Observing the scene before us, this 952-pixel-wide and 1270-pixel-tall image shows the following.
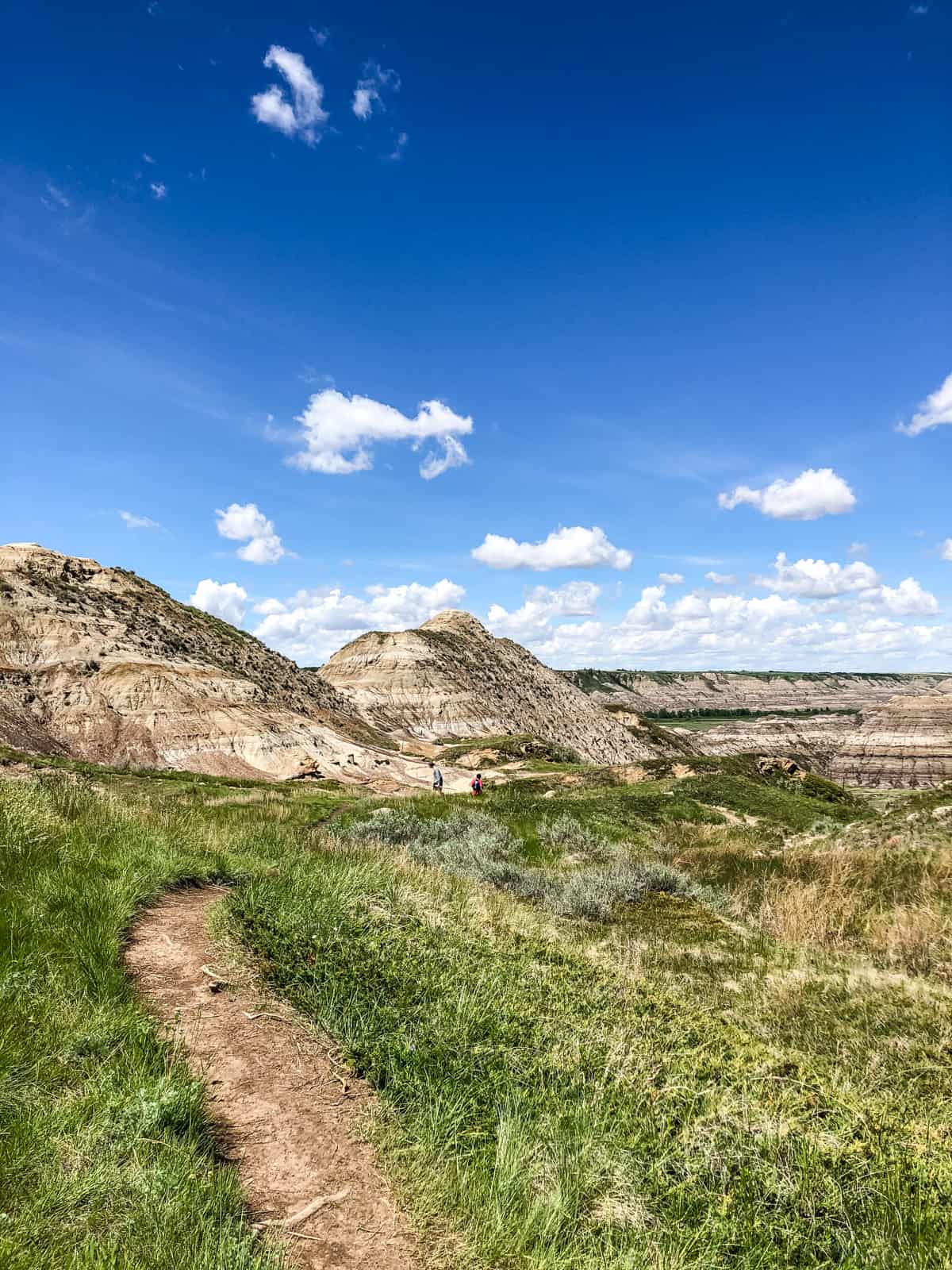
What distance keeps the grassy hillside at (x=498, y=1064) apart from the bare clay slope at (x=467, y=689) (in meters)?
71.3

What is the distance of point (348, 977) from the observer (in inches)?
223

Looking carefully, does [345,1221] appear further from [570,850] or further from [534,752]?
[534,752]

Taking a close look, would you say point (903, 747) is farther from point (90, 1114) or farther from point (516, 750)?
point (90, 1114)

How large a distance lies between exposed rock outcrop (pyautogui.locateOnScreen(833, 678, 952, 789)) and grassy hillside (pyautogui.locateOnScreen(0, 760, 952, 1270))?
78.5 meters

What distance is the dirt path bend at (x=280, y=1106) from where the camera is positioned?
130 inches

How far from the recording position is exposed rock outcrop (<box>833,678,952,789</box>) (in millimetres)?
75438

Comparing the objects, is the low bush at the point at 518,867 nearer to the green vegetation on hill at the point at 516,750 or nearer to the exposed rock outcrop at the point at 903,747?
the green vegetation on hill at the point at 516,750

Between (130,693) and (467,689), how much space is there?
49.0m

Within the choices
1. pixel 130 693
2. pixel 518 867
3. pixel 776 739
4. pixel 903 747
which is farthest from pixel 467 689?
pixel 776 739

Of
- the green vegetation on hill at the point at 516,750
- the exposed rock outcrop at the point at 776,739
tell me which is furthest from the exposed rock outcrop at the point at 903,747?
the green vegetation on hill at the point at 516,750

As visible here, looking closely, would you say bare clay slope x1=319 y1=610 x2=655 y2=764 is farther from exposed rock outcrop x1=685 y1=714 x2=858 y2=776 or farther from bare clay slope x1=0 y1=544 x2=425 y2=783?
exposed rock outcrop x1=685 y1=714 x2=858 y2=776

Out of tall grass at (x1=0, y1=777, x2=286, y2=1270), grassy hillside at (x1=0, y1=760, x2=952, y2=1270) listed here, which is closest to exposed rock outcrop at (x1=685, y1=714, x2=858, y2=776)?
grassy hillside at (x1=0, y1=760, x2=952, y2=1270)

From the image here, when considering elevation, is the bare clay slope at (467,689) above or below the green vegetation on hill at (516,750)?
above

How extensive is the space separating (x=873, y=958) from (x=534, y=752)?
53618mm
